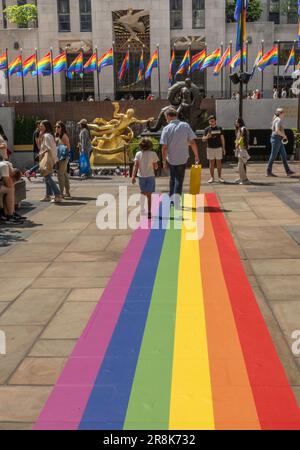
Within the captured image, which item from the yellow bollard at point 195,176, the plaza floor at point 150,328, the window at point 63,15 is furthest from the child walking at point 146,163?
the window at point 63,15

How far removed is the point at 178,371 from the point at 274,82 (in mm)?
64692

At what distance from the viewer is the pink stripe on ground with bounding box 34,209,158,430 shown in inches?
160

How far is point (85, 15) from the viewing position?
6356 centimetres

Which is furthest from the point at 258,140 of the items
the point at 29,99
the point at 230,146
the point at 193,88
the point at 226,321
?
the point at 29,99

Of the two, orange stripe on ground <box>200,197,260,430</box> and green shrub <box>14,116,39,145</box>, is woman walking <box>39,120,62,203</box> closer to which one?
orange stripe on ground <box>200,197,260,430</box>

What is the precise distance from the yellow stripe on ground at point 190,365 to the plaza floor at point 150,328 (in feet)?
0.04

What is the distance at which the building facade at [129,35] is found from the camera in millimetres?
61938

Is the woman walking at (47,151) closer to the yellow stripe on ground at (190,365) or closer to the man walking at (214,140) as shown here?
the man walking at (214,140)

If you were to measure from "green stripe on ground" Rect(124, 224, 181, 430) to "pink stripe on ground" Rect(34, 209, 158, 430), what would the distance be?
1.05ft

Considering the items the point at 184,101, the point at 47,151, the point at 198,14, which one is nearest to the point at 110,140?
the point at 184,101

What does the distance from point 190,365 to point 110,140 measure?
75.0ft

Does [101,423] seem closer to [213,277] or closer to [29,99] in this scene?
[213,277]
